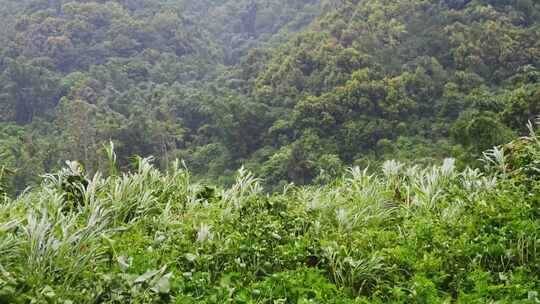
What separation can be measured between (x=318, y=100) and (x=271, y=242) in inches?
869

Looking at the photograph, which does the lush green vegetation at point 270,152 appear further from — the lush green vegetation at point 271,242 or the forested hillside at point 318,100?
the forested hillside at point 318,100

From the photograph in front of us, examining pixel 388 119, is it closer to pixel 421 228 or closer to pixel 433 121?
pixel 433 121

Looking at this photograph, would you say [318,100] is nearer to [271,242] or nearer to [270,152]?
[270,152]

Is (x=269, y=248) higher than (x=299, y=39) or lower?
higher

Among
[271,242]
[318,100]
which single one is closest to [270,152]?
[318,100]

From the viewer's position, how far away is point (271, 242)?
7.27ft

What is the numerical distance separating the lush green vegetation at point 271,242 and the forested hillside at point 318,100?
9.18m

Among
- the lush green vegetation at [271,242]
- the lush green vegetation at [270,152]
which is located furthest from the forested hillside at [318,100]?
the lush green vegetation at [271,242]

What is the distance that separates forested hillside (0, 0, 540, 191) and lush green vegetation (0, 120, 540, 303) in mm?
9185

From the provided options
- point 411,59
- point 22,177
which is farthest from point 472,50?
point 22,177

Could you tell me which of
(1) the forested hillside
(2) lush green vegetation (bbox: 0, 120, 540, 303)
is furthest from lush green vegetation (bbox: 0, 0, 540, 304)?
(1) the forested hillside

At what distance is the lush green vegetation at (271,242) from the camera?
67.9 inches

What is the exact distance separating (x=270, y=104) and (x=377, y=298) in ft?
85.9

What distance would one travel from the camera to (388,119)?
22.5m
